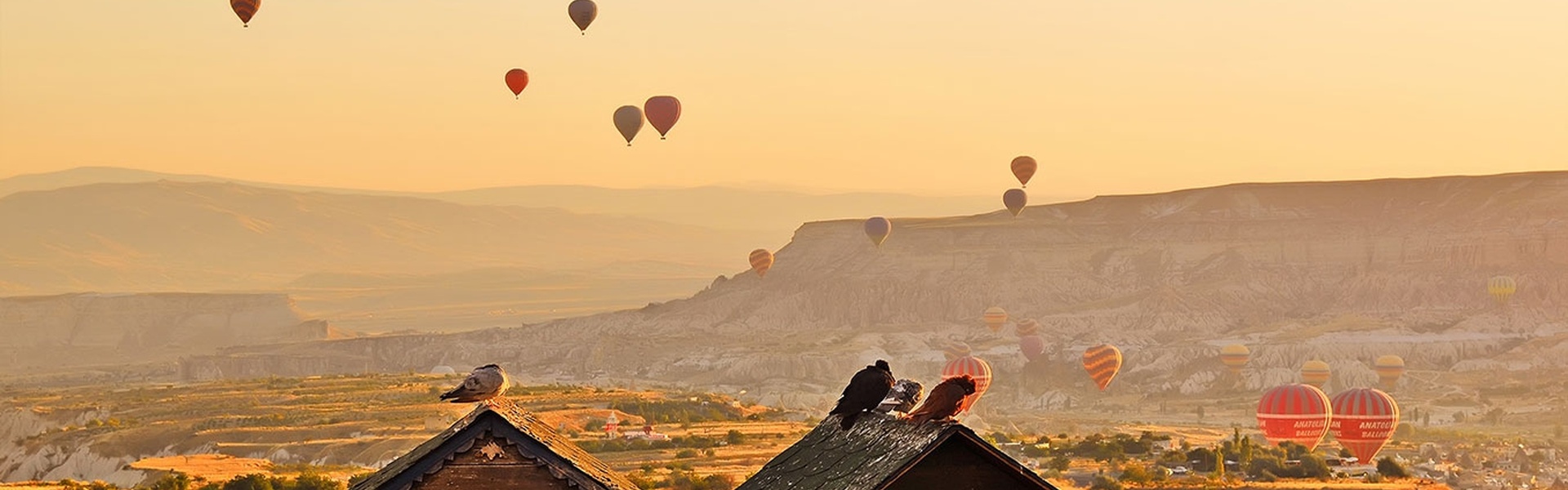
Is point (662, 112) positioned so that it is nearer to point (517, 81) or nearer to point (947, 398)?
point (517, 81)

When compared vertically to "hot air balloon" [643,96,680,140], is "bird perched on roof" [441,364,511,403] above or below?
below

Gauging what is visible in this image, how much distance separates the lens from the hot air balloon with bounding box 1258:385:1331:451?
107938 millimetres

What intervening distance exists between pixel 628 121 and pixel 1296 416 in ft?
126

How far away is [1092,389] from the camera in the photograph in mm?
185875

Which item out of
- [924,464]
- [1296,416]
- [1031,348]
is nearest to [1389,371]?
[1031,348]

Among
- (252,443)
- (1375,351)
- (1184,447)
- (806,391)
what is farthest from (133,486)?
(1375,351)

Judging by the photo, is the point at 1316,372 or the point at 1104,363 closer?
the point at 1316,372

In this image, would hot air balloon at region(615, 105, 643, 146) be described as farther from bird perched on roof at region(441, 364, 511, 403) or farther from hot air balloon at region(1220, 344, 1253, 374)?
bird perched on roof at region(441, 364, 511, 403)

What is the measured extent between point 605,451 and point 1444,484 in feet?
113

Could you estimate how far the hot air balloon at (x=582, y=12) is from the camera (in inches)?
4129

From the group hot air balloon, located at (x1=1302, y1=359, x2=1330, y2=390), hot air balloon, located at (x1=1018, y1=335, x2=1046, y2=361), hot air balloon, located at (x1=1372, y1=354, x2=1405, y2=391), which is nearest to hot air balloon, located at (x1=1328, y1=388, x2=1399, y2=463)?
hot air balloon, located at (x1=1302, y1=359, x2=1330, y2=390)

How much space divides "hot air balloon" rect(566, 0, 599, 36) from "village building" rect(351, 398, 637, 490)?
8670cm

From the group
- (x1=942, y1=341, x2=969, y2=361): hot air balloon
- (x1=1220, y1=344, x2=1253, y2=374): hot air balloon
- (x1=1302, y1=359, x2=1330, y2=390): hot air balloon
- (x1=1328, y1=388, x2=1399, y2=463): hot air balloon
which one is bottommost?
(x1=1328, y1=388, x2=1399, y2=463): hot air balloon

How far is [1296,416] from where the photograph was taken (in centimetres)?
10838
